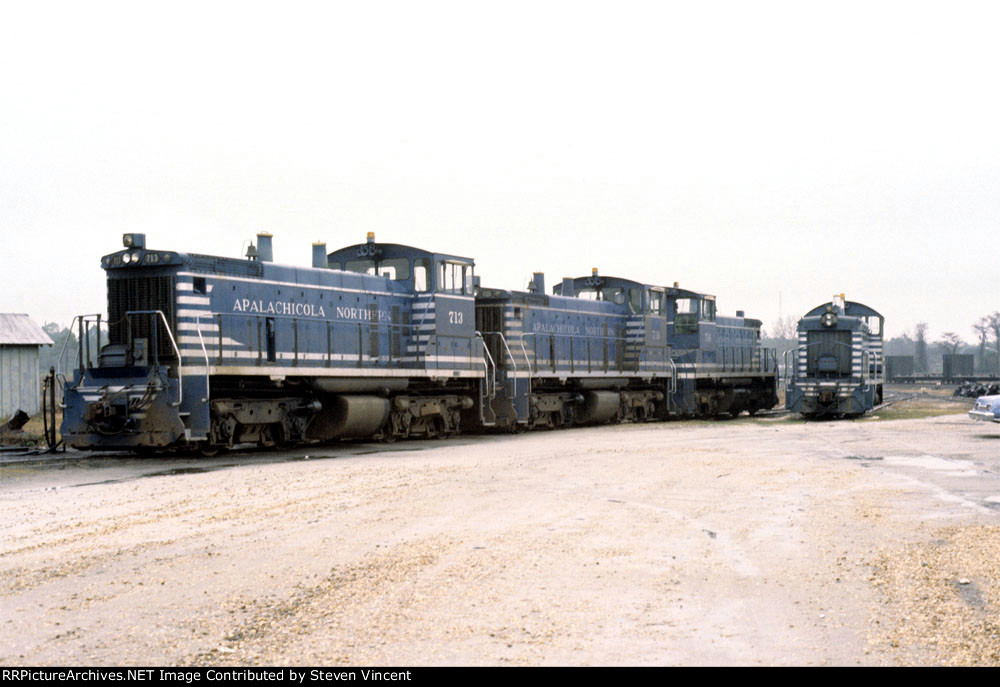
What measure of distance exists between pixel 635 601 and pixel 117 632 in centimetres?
293

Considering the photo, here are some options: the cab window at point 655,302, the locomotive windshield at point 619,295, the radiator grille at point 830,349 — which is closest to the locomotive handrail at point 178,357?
the locomotive windshield at point 619,295

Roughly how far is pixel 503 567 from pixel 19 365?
25.4 meters

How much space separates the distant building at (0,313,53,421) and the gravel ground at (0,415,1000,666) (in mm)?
16244

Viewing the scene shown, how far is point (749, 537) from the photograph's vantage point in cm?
831

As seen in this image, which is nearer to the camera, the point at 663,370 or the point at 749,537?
the point at 749,537

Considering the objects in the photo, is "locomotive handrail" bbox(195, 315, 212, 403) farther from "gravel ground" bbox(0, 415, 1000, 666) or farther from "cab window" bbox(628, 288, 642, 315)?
"cab window" bbox(628, 288, 642, 315)

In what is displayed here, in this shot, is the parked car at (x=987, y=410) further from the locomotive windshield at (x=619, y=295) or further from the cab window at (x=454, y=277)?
the cab window at (x=454, y=277)

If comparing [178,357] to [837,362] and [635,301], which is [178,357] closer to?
[635,301]

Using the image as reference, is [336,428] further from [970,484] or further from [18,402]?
[18,402]

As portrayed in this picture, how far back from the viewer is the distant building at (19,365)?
2792 centimetres

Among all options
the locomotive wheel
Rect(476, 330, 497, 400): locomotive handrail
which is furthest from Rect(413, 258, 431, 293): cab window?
the locomotive wheel

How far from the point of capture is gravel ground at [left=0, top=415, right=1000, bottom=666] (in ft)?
16.9
